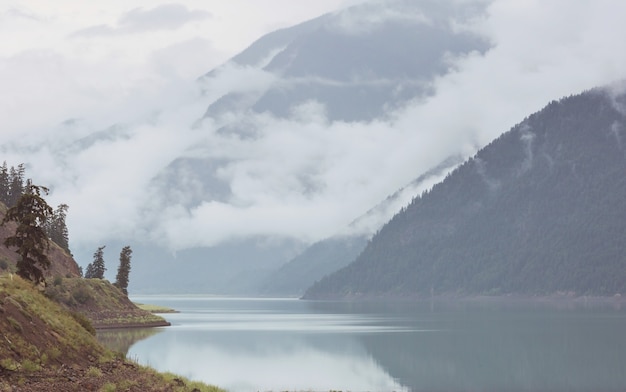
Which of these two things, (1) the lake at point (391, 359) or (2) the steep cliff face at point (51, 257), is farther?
(2) the steep cliff face at point (51, 257)

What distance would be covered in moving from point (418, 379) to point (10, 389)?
201 feet

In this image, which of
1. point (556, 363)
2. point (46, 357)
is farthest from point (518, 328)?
point (46, 357)

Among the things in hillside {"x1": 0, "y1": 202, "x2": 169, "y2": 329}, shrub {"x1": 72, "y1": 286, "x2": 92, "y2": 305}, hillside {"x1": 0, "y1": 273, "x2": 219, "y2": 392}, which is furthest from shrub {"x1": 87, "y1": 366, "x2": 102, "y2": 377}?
shrub {"x1": 72, "y1": 286, "x2": 92, "y2": 305}

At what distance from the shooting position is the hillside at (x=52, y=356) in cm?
4919

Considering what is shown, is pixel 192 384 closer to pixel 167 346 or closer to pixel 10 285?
pixel 10 285

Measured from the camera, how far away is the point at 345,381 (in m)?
94.1

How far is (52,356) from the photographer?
5603 cm

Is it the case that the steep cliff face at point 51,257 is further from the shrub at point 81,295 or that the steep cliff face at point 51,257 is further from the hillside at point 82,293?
the shrub at point 81,295

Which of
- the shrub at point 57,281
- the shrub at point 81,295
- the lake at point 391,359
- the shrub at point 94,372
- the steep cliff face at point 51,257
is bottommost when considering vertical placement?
the lake at point 391,359

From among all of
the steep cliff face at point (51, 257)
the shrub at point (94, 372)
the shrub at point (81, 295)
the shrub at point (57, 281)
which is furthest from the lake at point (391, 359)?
the shrub at point (94, 372)

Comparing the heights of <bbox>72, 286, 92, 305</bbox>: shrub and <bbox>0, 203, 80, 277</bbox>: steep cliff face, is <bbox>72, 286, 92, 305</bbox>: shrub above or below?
below

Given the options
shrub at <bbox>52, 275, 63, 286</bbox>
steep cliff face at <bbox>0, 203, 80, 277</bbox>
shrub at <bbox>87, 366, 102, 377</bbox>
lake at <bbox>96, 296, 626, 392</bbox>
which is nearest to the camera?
shrub at <bbox>87, 366, 102, 377</bbox>

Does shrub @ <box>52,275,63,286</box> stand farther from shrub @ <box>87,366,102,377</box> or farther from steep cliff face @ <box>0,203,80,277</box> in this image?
shrub @ <box>87,366,102,377</box>

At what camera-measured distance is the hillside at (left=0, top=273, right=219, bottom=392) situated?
49.2 m
